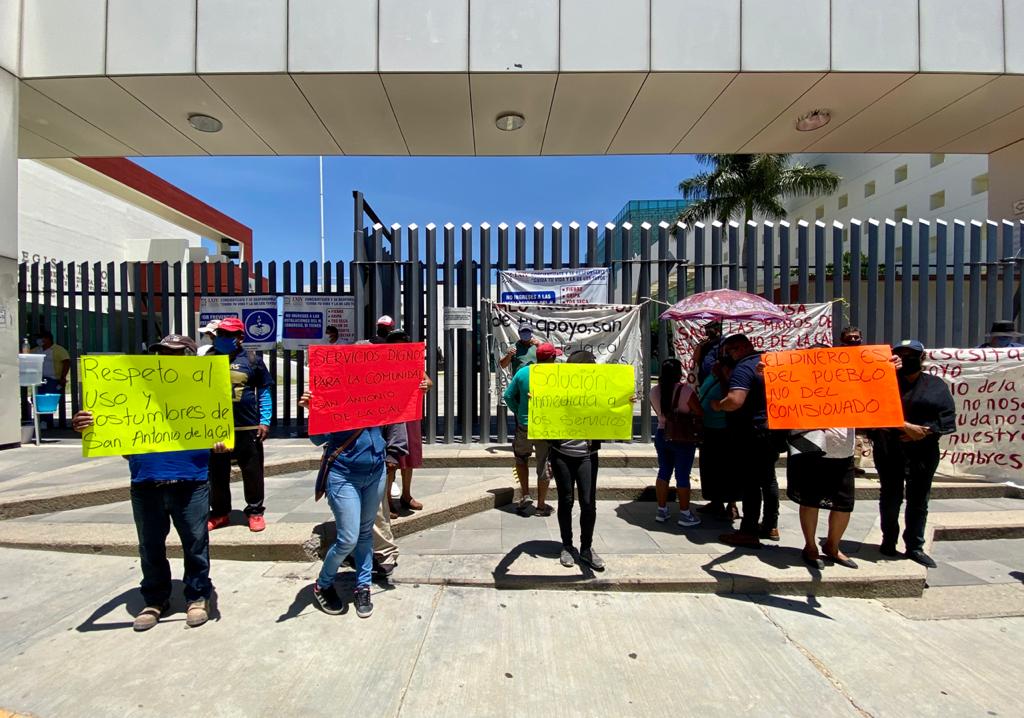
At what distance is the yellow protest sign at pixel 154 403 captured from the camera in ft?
10.4

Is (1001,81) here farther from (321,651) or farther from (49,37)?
(49,37)

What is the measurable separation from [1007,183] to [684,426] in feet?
32.7

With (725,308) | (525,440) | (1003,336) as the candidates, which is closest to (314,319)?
(525,440)

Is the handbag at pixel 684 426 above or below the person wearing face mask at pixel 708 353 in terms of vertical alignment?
below

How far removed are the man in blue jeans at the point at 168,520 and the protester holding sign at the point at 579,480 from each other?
244 centimetres

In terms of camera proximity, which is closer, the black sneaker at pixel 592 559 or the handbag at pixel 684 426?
the black sneaker at pixel 592 559

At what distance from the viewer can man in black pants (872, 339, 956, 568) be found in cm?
410

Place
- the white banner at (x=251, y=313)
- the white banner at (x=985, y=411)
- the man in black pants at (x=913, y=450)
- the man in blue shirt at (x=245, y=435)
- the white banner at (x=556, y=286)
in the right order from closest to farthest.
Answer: the man in black pants at (x=913, y=450) → the man in blue shirt at (x=245, y=435) → the white banner at (x=985, y=411) → the white banner at (x=556, y=286) → the white banner at (x=251, y=313)

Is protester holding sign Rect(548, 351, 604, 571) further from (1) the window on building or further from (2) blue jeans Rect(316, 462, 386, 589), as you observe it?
(1) the window on building

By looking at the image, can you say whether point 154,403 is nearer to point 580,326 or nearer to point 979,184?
point 580,326

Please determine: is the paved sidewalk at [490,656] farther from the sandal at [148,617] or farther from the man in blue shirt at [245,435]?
the man in blue shirt at [245,435]

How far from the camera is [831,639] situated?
3.30 m

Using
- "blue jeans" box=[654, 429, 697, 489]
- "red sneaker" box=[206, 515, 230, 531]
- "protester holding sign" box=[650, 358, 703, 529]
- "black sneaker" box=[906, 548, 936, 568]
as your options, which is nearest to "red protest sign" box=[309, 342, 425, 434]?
"red sneaker" box=[206, 515, 230, 531]

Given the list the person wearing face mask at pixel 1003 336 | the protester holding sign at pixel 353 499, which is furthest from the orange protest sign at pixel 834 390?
the person wearing face mask at pixel 1003 336
